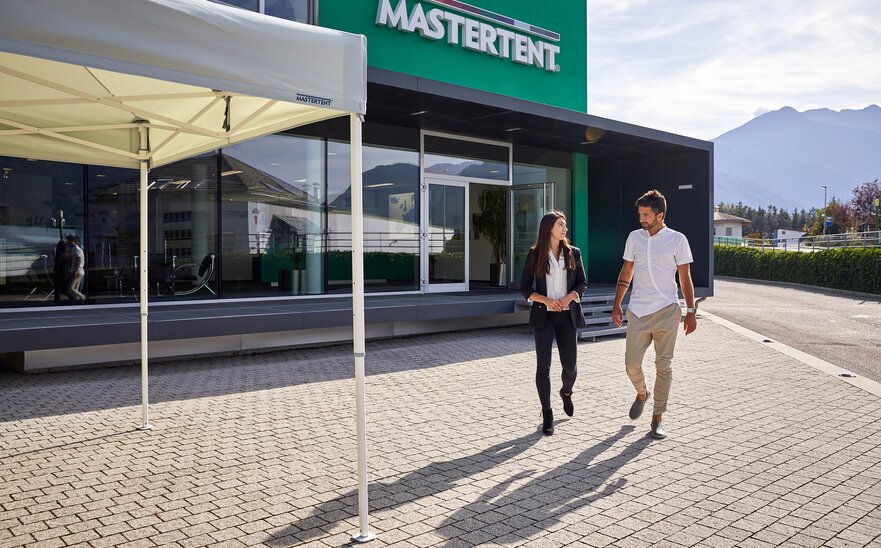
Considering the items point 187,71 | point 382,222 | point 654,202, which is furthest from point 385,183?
point 187,71

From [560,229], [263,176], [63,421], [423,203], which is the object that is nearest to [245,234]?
[263,176]

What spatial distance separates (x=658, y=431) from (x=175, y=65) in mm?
4415

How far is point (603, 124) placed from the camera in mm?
13445

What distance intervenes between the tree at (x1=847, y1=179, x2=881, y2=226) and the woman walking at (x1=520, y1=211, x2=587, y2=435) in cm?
6797

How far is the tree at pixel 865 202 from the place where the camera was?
6294 cm

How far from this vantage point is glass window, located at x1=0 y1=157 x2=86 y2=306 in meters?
9.29

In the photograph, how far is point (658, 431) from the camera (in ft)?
18.1

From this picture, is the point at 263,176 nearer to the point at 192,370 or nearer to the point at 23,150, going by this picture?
the point at 192,370

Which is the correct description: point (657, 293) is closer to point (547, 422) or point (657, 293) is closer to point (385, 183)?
point (547, 422)

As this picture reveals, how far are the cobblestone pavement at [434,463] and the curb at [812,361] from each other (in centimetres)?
28

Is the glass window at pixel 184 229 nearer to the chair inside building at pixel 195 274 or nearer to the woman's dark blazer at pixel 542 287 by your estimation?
the chair inside building at pixel 195 274

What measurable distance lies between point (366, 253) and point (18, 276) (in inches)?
233

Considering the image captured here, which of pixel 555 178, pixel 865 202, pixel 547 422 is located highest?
pixel 865 202

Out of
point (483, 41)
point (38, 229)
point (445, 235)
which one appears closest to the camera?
point (38, 229)
